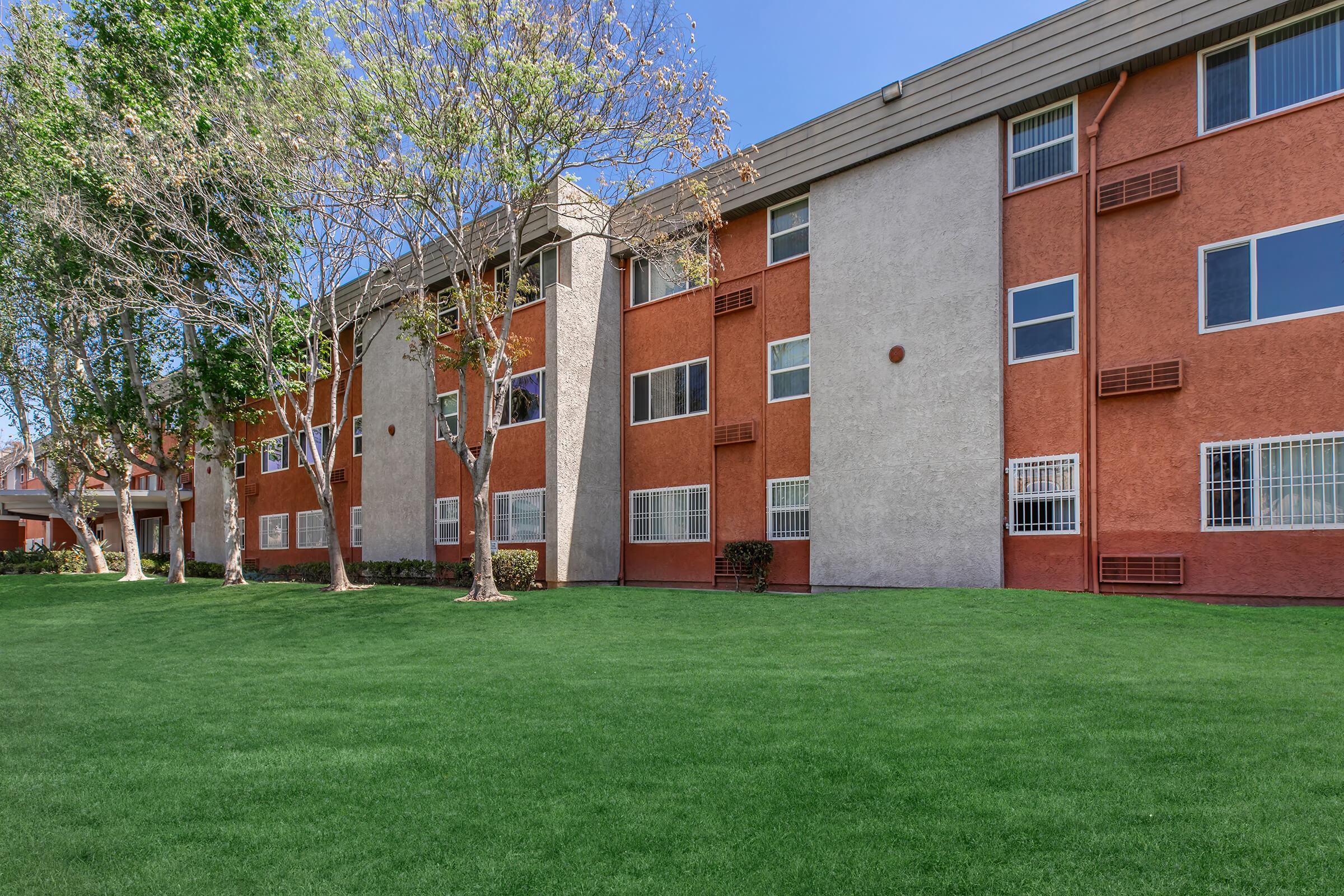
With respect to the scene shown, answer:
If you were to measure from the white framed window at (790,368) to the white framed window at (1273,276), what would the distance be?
6669mm

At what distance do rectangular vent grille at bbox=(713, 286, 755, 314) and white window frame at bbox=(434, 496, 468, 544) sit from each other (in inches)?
369

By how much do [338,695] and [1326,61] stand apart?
14.5 metres

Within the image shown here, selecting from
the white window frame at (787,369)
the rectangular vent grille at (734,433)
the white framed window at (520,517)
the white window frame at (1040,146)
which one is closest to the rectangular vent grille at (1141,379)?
the white window frame at (1040,146)

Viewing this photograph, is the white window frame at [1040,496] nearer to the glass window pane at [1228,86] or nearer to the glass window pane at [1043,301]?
the glass window pane at [1043,301]

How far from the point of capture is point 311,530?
28.5 meters

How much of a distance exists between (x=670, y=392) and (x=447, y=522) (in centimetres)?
805

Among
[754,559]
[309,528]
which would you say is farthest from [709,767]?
[309,528]

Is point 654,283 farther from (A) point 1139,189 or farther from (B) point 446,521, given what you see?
(A) point 1139,189

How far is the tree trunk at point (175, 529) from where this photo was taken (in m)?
22.4

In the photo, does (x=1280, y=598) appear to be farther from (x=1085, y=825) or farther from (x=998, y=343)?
(x=1085, y=825)

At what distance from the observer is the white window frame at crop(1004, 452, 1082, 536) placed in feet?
40.3

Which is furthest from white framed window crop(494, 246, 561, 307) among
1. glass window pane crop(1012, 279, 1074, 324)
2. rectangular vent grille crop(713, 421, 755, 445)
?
glass window pane crop(1012, 279, 1074, 324)

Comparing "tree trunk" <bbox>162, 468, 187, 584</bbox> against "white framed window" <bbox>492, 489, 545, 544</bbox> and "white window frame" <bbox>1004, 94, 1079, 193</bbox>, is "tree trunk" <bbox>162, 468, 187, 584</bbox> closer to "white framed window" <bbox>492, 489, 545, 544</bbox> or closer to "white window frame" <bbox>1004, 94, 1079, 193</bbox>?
"white framed window" <bbox>492, 489, 545, 544</bbox>

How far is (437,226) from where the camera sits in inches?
584
